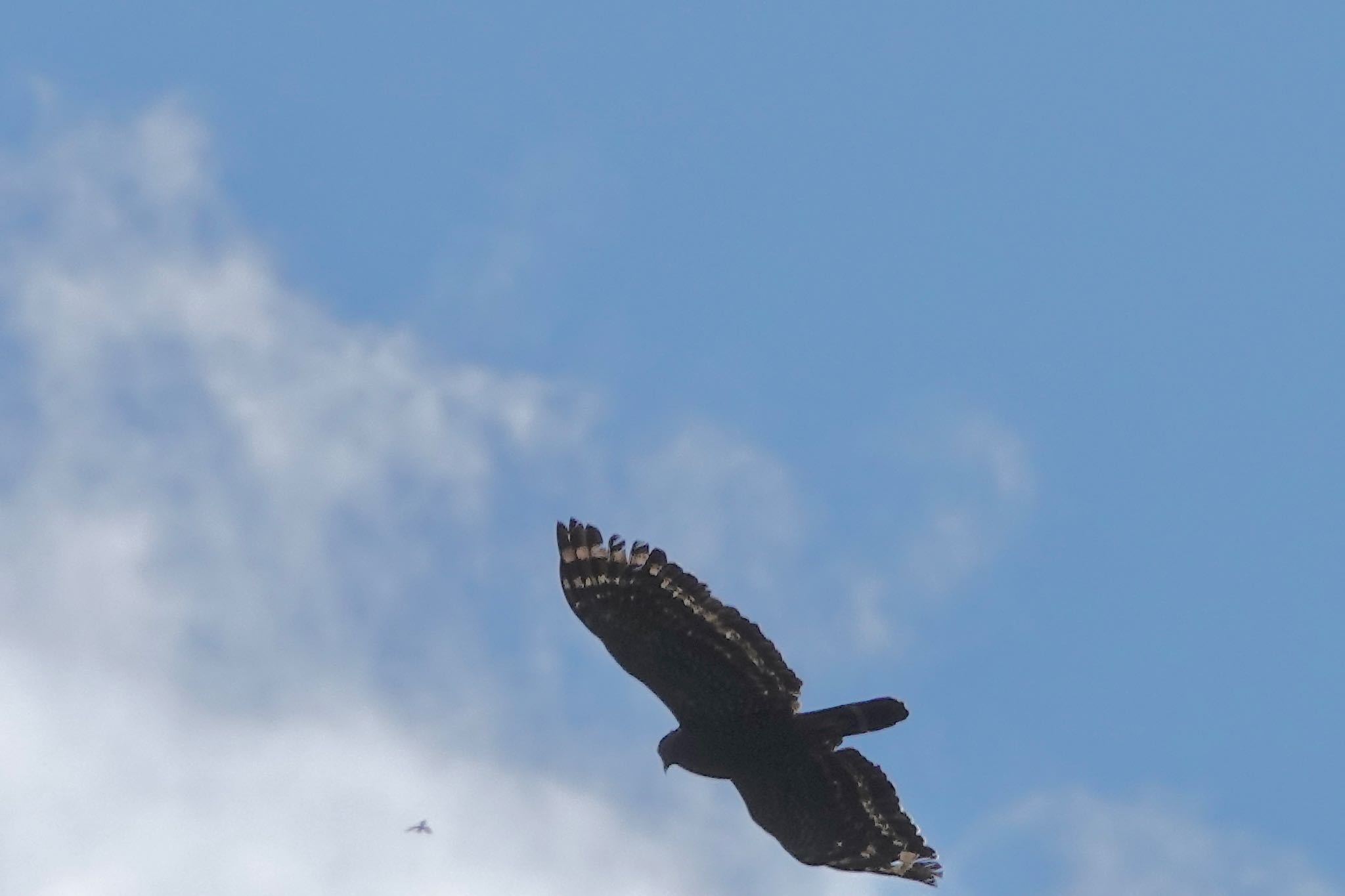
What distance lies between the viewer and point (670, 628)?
19.6 meters

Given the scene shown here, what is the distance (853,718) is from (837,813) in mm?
1744

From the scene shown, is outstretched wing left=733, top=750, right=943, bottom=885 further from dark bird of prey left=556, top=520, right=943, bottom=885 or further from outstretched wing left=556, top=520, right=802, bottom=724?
outstretched wing left=556, top=520, right=802, bottom=724

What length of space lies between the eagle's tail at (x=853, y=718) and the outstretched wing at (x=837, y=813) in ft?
1.66

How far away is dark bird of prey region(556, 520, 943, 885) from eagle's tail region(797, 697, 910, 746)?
0.02 meters

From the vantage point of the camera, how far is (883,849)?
2045 centimetres

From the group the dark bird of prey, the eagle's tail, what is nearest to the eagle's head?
the dark bird of prey

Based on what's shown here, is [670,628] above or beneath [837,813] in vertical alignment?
above

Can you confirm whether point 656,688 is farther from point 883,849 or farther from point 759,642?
point 883,849

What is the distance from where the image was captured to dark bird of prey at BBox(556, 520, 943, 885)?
19.5 metres

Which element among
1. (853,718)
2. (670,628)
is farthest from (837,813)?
(670,628)

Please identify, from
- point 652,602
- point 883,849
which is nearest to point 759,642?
point 652,602

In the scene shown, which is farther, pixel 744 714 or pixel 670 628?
pixel 744 714

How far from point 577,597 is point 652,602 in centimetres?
90

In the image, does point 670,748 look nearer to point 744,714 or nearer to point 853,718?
point 744,714
